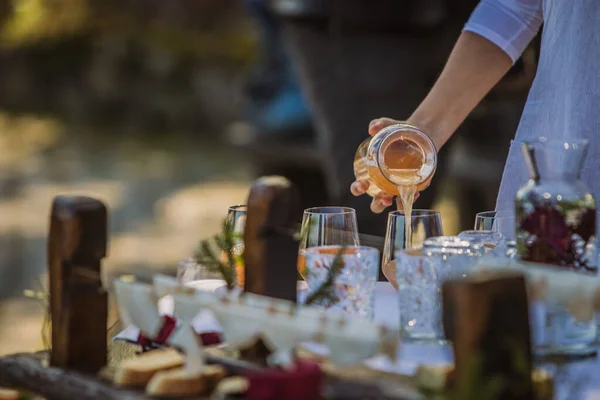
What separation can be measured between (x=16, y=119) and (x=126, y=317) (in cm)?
1009

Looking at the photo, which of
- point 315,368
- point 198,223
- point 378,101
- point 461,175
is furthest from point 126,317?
point 198,223

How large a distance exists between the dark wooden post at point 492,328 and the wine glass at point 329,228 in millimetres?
600

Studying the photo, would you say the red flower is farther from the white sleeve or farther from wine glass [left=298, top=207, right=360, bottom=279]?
the white sleeve

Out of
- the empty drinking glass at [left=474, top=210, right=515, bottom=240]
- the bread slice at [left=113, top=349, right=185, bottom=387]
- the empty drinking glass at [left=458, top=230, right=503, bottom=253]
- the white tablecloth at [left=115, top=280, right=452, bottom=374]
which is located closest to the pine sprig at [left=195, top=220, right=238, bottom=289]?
the white tablecloth at [left=115, top=280, right=452, bottom=374]

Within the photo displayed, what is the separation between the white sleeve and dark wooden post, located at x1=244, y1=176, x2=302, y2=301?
94 centimetres

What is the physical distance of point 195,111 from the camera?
10867 mm

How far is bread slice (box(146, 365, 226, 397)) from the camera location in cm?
93

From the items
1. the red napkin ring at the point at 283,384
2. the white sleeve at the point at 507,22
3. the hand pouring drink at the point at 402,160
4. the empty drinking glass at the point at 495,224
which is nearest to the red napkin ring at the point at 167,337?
the red napkin ring at the point at 283,384

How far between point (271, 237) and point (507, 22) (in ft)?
3.34

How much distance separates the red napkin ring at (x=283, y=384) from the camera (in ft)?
2.72

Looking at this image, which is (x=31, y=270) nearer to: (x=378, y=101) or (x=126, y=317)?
(x=378, y=101)

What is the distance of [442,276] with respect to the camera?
1.11 metres

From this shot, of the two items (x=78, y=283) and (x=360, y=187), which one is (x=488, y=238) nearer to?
(x=360, y=187)

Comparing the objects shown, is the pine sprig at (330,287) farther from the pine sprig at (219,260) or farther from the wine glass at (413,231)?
the wine glass at (413,231)
